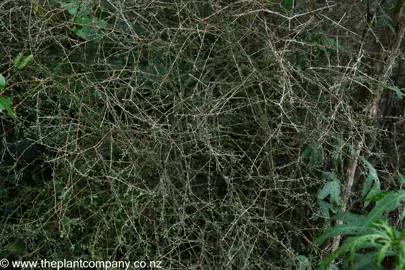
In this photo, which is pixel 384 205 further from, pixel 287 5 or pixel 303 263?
pixel 287 5

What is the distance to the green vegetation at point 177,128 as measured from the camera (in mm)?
2215

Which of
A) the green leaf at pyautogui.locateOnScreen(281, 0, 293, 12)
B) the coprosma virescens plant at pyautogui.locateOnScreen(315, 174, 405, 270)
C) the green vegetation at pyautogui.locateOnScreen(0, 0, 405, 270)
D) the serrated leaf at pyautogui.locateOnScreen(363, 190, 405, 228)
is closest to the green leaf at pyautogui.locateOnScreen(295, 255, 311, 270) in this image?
the green vegetation at pyautogui.locateOnScreen(0, 0, 405, 270)

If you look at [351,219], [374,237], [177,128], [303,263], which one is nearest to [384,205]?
[374,237]

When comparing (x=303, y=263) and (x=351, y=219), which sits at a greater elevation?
(x=351, y=219)

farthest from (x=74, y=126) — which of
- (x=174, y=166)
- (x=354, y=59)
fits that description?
(x=354, y=59)

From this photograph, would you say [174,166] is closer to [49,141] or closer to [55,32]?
[49,141]

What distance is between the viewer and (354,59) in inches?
103

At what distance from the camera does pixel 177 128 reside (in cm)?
235

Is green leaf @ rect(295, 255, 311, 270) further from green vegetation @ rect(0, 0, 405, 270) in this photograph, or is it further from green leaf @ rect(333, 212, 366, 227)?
green leaf @ rect(333, 212, 366, 227)

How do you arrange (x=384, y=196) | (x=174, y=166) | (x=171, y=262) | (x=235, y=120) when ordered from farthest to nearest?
(x=235, y=120) < (x=174, y=166) < (x=171, y=262) < (x=384, y=196)

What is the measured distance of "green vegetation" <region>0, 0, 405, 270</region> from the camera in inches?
87.2

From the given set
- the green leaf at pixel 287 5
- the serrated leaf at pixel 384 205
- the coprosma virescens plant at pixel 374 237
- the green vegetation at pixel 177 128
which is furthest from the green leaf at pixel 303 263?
the green leaf at pixel 287 5

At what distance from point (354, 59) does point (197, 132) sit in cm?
83

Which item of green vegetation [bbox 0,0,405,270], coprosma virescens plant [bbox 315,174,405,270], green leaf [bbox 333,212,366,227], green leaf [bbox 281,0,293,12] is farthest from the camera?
green leaf [bbox 281,0,293,12]
